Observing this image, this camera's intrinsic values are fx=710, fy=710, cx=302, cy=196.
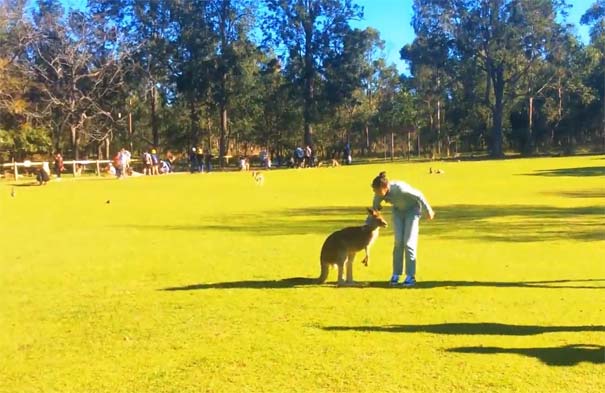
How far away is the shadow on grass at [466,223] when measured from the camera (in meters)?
14.7

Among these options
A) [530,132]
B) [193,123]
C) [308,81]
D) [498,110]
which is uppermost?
[308,81]

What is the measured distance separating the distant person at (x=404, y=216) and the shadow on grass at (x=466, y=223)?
4.82m

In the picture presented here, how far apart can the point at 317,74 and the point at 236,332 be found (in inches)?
2423

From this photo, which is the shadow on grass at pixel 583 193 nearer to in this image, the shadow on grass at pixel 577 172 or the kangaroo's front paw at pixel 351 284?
the shadow on grass at pixel 577 172

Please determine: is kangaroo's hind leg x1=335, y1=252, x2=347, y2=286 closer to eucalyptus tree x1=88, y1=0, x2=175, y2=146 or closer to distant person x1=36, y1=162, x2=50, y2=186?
distant person x1=36, y1=162, x2=50, y2=186

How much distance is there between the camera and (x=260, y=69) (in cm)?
7012

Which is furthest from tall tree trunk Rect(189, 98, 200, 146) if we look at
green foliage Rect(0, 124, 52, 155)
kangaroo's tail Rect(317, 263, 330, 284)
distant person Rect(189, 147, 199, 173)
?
kangaroo's tail Rect(317, 263, 330, 284)

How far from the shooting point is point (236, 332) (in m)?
7.52

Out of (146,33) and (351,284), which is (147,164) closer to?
(146,33)

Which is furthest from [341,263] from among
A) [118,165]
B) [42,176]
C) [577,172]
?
[118,165]

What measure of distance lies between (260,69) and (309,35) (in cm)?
632

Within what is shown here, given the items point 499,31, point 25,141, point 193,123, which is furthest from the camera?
point 193,123

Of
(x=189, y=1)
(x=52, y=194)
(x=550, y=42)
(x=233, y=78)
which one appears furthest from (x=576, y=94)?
(x=52, y=194)

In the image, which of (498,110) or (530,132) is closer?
(498,110)
